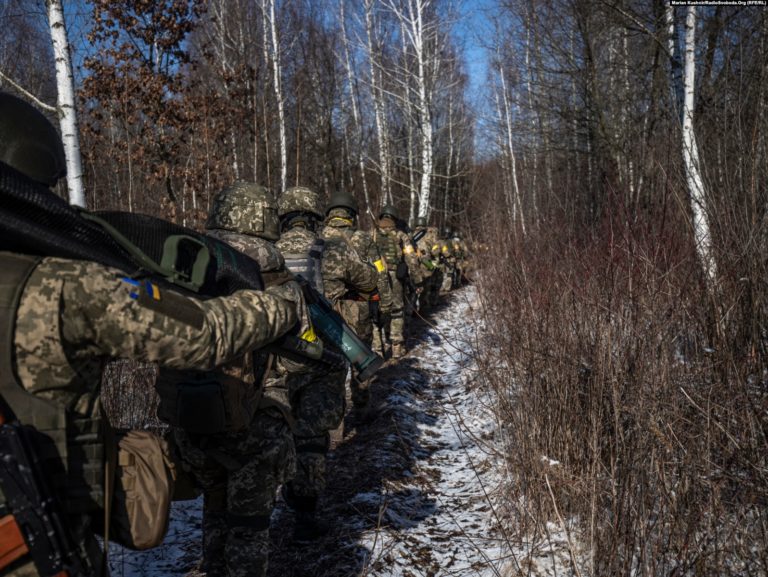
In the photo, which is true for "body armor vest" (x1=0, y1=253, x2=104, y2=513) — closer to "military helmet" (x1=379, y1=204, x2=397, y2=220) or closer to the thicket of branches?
the thicket of branches

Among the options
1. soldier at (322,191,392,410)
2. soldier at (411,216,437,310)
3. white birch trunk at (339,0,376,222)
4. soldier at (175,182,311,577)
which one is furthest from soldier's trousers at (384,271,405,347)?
white birch trunk at (339,0,376,222)

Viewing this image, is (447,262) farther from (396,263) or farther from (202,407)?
(202,407)

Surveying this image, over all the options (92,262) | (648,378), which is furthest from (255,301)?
(648,378)

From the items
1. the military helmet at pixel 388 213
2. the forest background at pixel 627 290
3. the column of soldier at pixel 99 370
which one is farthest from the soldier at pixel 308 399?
the military helmet at pixel 388 213

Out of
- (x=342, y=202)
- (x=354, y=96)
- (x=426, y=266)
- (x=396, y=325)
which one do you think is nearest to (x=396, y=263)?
(x=396, y=325)

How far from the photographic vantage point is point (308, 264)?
3.64m

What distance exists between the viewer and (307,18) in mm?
18859

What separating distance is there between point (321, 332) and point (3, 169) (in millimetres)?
1470

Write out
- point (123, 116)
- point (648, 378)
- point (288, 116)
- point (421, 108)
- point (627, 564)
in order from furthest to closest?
point (288, 116) → point (421, 108) → point (123, 116) → point (648, 378) → point (627, 564)

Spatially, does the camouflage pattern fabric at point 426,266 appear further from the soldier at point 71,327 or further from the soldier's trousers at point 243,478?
the soldier at point 71,327

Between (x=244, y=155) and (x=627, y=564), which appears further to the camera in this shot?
(x=244, y=155)

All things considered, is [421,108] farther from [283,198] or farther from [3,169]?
[3,169]

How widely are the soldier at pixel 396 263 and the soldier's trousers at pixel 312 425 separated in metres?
4.59

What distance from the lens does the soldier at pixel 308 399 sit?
3.33 m
